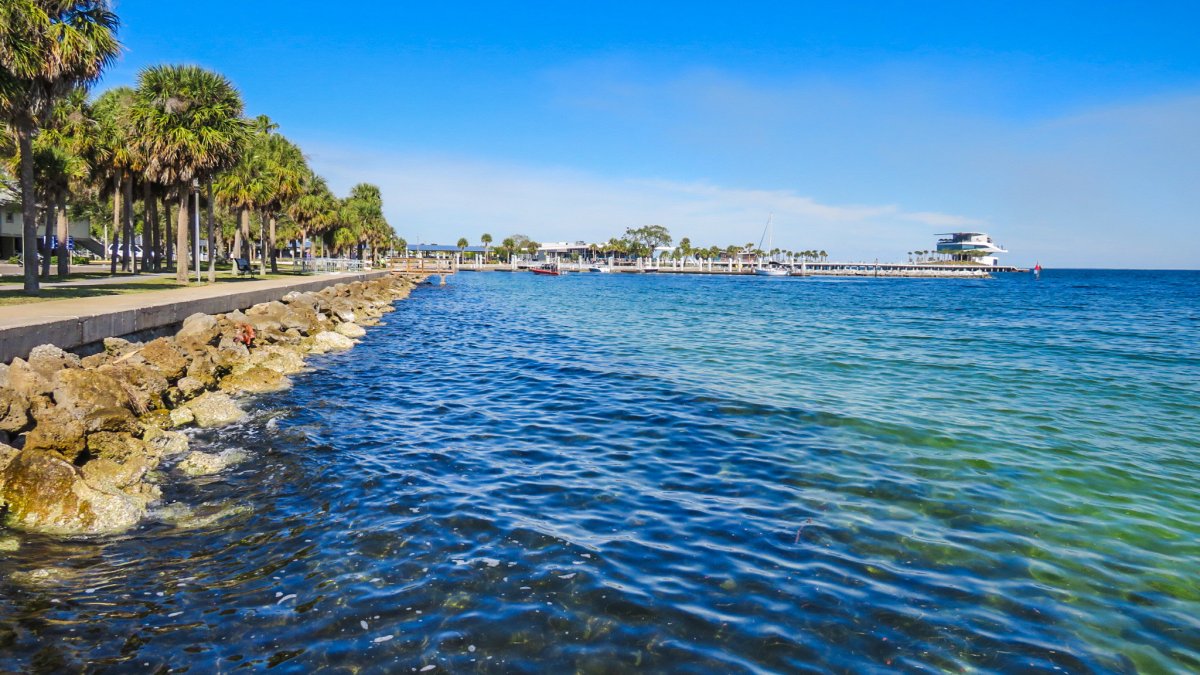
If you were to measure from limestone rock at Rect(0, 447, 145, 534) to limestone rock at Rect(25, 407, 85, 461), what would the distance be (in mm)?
Result: 1113

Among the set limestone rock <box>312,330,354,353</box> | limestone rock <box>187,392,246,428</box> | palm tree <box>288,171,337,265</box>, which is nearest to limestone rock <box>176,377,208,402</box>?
limestone rock <box>187,392,246,428</box>

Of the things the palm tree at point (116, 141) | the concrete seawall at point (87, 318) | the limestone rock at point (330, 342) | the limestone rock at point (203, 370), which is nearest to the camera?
the concrete seawall at point (87, 318)

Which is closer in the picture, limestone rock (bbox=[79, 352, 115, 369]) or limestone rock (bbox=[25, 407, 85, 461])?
limestone rock (bbox=[25, 407, 85, 461])

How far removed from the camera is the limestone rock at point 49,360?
11.5m

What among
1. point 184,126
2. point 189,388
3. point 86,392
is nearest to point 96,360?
point 189,388

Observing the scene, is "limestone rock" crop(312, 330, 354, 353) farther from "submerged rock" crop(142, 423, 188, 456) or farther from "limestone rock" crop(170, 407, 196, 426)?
"submerged rock" crop(142, 423, 188, 456)

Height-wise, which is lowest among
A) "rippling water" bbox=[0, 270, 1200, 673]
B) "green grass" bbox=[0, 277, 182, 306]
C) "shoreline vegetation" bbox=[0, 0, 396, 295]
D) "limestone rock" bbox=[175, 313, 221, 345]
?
"rippling water" bbox=[0, 270, 1200, 673]

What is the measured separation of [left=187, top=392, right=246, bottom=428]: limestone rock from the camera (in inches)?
475

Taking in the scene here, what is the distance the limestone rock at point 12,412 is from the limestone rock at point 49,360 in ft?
5.63

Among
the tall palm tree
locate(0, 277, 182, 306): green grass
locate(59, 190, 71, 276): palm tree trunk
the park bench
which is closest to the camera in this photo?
locate(0, 277, 182, 306): green grass

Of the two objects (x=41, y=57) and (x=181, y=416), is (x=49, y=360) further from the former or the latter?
(x=41, y=57)

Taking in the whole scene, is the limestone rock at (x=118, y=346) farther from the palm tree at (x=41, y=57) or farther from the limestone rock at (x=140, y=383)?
the palm tree at (x=41, y=57)

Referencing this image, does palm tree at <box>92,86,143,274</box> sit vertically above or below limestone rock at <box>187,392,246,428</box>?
above

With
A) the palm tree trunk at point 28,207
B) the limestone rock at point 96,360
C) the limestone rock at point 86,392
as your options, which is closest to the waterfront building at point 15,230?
the palm tree trunk at point 28,207
